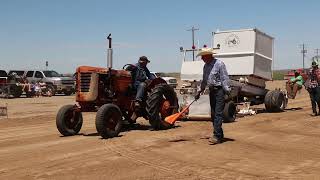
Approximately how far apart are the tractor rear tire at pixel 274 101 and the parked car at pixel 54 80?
2257 centimetres

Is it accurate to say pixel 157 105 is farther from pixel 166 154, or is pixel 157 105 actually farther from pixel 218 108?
pixel 166 154

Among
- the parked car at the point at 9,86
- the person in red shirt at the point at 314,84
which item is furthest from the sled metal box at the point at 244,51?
the parked car at the point at 9,86

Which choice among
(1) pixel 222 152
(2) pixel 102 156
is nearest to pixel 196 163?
(1) pixel 222 152

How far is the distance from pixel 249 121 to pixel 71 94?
26.4 metres

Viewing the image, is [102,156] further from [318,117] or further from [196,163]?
[318,117]

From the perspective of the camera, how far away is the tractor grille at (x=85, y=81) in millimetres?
11219

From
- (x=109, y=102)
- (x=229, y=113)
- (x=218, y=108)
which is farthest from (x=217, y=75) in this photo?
(x=229, y=113)

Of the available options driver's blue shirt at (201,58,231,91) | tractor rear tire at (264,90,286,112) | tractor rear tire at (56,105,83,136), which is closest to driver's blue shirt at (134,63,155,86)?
tractor rear tire at (56,105,83,136)

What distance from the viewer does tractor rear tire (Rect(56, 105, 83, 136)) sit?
1112cm

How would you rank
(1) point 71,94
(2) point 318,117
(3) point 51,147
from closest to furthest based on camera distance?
(3) point 51,147, (2) point 318,117, (1) point 71,94

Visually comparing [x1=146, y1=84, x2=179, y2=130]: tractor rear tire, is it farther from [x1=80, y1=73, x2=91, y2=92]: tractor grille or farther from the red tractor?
[x1=80, y1=73, x2=91, y2=92]: tractor grille

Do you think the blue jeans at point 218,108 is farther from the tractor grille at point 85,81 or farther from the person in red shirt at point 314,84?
the person in red shirt at point 314,84

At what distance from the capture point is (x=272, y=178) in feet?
21.4

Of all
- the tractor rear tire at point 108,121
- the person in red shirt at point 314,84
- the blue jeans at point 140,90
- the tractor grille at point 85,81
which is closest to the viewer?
the tractor rear tire at point 108,121
